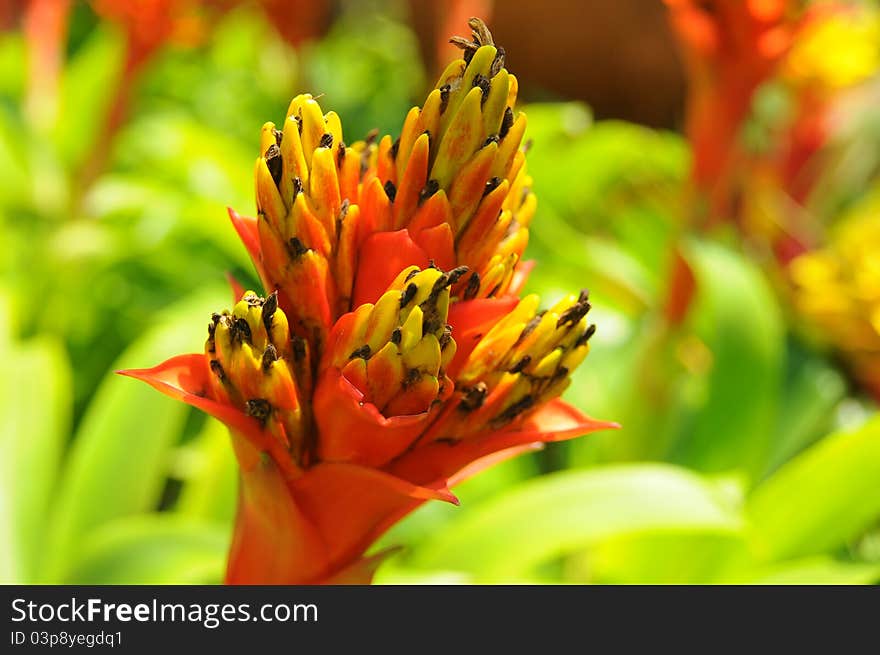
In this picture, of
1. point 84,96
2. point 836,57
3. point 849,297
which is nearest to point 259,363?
point 849,297

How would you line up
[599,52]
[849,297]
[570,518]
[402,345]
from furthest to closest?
[599,52] → [849,297] → [570,518] → [402,345]

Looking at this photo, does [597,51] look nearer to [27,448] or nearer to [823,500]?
[823,500]

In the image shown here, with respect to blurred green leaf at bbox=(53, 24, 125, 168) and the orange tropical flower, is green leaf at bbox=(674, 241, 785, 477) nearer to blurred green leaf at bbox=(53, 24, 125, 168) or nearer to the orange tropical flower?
the orange tropical flower

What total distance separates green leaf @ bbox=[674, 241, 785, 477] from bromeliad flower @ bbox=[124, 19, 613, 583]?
894mm

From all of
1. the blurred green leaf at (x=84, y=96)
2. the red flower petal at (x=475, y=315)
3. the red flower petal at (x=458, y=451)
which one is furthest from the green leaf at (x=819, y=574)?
the blurred green leaf at (x=84, y=96)

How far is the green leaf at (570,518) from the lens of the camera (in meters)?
1.01

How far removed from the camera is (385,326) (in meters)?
0.55

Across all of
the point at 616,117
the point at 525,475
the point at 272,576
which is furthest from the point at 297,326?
the point at 616,117

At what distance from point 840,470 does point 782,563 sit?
0.16 meters

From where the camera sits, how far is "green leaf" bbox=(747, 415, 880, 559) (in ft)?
3.86

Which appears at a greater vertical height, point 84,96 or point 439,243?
point 84,96

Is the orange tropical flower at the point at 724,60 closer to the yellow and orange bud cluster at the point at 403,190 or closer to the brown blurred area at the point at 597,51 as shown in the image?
the yellow and orange bud cluster at the point at 403,190

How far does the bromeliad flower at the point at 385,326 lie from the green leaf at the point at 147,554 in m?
0.46

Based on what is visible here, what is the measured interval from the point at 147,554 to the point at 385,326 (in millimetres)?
690
